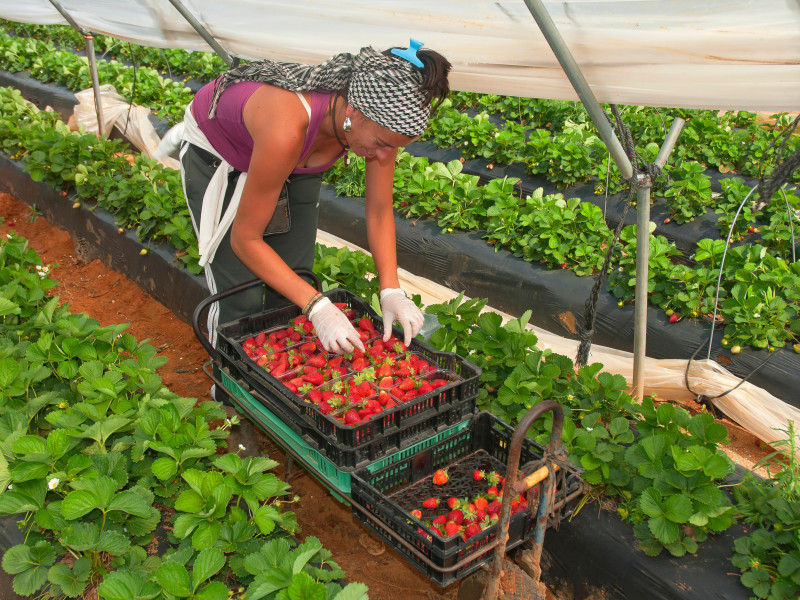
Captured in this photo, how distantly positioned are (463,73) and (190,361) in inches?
Result: 97.9

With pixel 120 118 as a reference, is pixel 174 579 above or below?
below

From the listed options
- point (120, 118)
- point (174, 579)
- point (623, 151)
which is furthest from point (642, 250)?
point (120, 118)

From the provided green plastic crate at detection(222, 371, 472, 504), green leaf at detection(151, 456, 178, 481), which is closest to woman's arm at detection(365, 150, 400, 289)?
green plastic crate at detection(222, 371, 472, 504)

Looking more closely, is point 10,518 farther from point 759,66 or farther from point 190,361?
point 759,66

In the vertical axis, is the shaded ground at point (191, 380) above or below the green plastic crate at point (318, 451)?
below

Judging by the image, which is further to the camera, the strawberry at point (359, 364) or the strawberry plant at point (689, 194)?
the strawberry plant at point (689, 194)

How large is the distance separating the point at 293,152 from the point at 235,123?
413 millimetres

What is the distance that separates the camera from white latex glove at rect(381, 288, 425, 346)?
2.57 meters

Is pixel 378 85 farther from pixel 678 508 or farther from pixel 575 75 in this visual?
pixel 678 508

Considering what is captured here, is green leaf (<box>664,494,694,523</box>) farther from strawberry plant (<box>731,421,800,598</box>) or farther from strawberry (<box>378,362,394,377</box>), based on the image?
strawberry (<box>378,362,394,377</box>)

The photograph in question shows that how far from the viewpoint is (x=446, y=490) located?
7.28 feet

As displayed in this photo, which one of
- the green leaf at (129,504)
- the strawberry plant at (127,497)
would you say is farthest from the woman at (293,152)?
the green leaf at (129,504)

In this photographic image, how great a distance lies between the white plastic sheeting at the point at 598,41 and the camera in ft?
7.02

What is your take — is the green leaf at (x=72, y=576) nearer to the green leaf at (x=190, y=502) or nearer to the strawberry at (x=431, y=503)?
the green leaf at (x=190, y=502)
